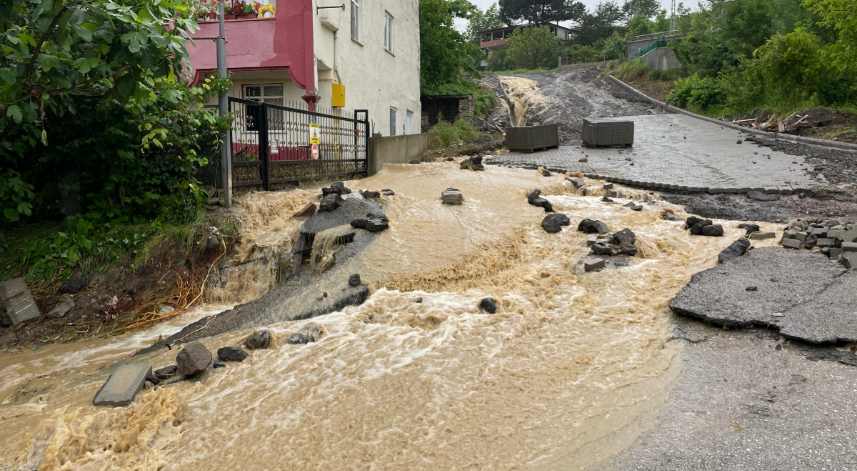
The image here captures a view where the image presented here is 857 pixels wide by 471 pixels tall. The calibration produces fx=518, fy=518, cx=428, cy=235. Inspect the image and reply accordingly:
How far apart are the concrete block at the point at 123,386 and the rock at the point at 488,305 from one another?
3376 millimetres

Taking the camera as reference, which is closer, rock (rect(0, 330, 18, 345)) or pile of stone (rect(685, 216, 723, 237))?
rock (rect(0, 330, 18, 345))

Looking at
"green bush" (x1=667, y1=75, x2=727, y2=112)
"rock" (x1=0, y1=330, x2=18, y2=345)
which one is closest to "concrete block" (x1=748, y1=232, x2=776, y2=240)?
"rock" (x1=0, y1=330, x2=18, y2=345)

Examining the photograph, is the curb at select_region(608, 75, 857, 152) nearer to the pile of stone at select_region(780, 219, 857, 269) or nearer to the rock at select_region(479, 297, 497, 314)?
the pile of stone at select_region(780, 219, 857, 269)

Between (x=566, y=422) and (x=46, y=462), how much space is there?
3.50 metres

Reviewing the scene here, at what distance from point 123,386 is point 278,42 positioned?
433 inches

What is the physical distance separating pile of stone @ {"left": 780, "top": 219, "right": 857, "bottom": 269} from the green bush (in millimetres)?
21072

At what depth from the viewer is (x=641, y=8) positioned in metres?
65.3

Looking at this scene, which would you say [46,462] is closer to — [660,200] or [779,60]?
[660,200]

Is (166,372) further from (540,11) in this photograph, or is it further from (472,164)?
(540,11)

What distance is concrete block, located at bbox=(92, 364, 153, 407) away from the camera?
414cm

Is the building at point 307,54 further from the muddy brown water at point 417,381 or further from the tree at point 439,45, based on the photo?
the tree at point 439,45

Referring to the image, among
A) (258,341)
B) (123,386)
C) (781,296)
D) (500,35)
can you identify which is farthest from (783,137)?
(500,35)

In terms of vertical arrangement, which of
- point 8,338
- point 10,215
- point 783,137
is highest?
point 783,137

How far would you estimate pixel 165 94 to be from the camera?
611cm
